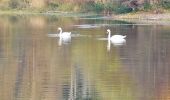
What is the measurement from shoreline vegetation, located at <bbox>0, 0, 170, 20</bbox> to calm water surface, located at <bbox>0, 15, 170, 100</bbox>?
22652mm

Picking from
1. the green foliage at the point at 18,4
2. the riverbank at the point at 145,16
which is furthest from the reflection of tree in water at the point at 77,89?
the green foliage at the point at 18,4

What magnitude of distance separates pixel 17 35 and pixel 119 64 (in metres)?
19.7

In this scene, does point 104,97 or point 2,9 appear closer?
point 104,97

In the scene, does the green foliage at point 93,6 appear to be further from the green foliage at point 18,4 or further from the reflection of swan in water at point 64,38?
the reflection of swan in water at point 64,38

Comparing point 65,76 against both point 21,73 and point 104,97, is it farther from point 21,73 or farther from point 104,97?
point 104,97

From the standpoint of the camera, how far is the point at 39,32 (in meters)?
53.2

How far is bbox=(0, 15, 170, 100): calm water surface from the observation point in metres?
23.1

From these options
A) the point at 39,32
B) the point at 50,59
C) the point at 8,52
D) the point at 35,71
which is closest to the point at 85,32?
the point at 39,32

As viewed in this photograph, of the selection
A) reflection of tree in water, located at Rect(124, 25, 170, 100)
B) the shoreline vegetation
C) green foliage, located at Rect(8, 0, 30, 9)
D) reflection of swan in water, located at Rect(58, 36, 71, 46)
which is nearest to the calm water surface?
reflection of tree in water, located at Rect(124, 25, 170, 100)

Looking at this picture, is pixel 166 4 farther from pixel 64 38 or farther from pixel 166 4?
pixel 64 38

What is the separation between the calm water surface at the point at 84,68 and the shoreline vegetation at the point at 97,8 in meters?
22.7

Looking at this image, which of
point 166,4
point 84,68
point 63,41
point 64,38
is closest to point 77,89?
point 84,68

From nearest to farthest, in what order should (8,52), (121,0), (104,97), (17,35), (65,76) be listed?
(104,97) → (65,76) → (8,52) → (17,35) → (121,0)

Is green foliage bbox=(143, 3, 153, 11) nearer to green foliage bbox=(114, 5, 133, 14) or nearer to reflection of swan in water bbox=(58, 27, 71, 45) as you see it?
green foliage bbox=(114, 5, 133, 14)
